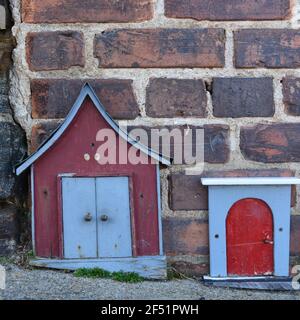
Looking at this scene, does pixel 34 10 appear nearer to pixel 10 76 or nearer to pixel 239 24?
pixel 10 76

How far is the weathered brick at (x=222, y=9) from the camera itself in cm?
116

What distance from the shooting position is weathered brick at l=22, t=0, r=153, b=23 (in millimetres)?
1162

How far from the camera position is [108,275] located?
1.13 metres

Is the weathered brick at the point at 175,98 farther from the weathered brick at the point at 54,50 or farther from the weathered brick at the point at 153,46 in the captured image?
the weathered brick at the point at 54,50

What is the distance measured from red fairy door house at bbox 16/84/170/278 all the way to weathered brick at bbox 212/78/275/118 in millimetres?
176

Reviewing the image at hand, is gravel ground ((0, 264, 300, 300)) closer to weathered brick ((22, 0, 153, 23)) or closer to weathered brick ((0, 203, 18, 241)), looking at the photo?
weathered brick ((0, 203, 18, 241))

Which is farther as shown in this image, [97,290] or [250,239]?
[250,239]

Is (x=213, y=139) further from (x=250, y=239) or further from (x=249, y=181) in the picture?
(x=250, y=239)

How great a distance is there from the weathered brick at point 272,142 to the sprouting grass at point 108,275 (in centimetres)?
→ 34

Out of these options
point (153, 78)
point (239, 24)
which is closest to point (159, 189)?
point (153, 78)

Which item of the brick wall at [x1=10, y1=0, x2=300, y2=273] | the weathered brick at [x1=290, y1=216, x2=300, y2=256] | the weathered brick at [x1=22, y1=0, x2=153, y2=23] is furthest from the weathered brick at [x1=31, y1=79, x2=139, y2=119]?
the weathered brick at [x1=290, y1=216, x2=300, y2=256]

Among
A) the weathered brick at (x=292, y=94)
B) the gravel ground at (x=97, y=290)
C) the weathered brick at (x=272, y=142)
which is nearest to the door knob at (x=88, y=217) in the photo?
the gravel ground at (x=97, y=290)

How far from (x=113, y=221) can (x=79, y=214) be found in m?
0.07

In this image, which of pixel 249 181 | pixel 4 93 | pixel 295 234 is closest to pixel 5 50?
pixel 4 93
